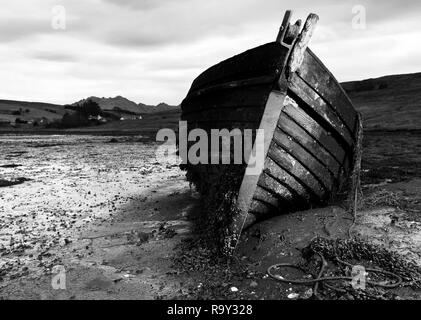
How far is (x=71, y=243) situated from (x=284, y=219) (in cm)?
375

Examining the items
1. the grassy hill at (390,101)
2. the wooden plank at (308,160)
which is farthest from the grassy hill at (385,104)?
the wooden plank at (308,160)

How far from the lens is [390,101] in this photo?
1235 inches

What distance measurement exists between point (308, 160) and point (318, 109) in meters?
0.83

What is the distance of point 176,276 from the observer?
5121 mm

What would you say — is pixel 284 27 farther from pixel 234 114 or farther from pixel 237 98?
pixel 234 114

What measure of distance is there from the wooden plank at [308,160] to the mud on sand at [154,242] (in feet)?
1.52

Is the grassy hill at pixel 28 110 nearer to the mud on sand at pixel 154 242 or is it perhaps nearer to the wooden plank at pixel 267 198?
the mud on sand at pixel 154 242

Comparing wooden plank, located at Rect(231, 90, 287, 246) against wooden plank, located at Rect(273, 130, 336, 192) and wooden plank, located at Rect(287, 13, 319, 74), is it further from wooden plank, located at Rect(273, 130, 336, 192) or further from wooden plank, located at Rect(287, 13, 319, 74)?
wooden plank, located at Rect(287, 13, 319, 74)

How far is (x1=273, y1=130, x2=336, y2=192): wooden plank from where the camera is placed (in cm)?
562

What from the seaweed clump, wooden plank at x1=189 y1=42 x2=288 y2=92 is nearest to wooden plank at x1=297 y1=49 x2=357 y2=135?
wooden plank at x1=189 y1=42 x2=288 y2=92

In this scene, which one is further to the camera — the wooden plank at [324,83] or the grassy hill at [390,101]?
the grassy hill at [390,101]

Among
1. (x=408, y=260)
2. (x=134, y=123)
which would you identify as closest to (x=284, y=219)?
(x=408, y=260)

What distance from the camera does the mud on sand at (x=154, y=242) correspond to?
4.78 metres

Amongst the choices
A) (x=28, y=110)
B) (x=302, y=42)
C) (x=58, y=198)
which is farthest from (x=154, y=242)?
(x=28, y=110)
